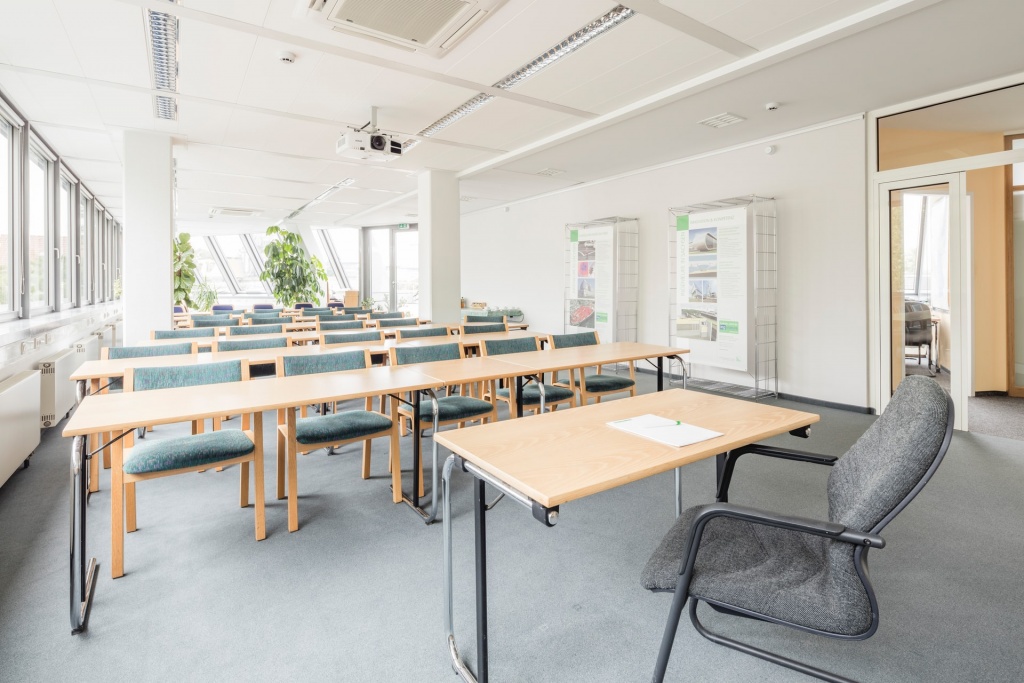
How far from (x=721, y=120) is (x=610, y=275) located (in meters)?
2.66

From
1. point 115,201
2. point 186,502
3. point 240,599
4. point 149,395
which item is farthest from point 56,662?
point 115,201

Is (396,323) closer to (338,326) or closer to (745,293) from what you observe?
(338,326)

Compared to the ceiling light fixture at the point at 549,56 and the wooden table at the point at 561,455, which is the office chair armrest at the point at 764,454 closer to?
the wooden table at the point at 561,455

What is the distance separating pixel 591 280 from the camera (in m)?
7.97

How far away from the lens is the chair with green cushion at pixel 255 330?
5.34 m

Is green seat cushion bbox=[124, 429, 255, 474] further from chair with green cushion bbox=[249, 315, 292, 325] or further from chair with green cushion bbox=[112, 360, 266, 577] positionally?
chair with green cushion bbox=[249, 315, 292, 325]

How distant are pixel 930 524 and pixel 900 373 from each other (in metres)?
2.84

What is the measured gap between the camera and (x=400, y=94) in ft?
16.0

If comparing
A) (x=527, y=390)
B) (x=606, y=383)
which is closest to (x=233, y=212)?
(x=527, y=390)

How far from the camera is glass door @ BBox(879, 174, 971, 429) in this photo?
4.64 metres

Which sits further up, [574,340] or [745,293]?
[745,293]

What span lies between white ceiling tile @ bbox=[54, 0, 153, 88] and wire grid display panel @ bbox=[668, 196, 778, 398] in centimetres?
536

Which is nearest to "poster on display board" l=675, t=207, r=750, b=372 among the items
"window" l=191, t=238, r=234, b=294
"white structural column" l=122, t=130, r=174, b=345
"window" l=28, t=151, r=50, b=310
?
"white structural column" l=122, t=130, r=174, b=345

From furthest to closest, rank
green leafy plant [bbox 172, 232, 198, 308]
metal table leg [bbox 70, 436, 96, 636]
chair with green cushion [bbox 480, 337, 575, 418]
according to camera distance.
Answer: green leafy plant [bbox 172, 232, 198, 308] → chair with green cushion [bbox 480, 337, 575, 418] → metal table leg [bbox 70, 436, 96, 636]
